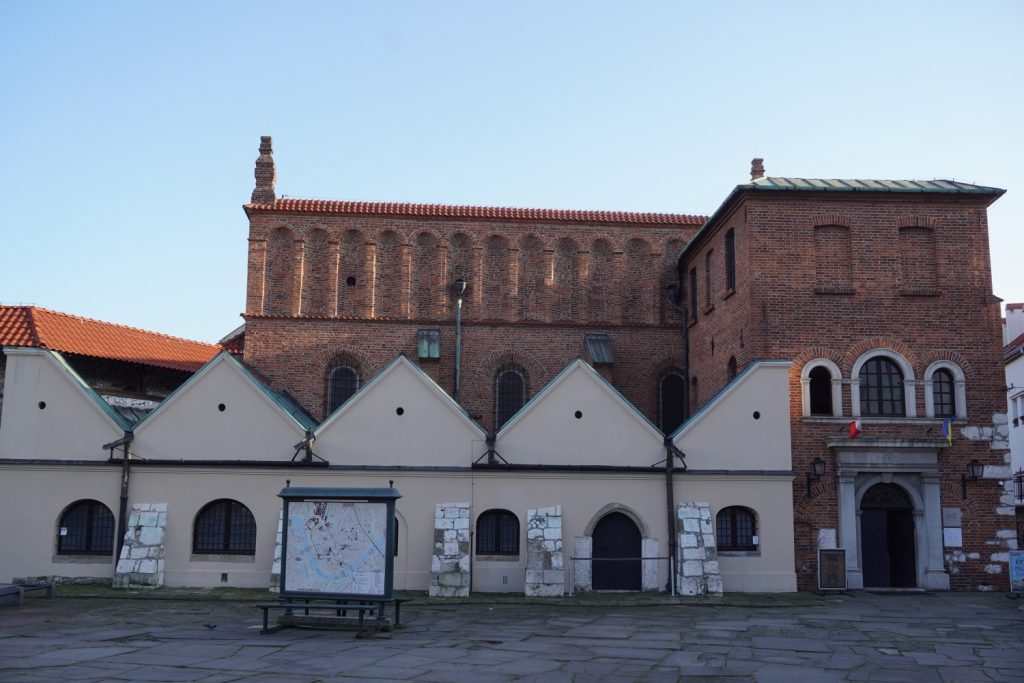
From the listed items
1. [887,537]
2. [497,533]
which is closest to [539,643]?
[497,533]

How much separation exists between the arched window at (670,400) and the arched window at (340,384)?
10333mm

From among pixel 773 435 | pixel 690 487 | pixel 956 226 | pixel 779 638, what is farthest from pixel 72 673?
pixel 956 226

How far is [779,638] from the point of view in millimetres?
16625

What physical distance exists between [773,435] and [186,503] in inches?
600

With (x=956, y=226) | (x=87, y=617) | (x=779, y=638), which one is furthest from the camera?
(x=956, y=226)

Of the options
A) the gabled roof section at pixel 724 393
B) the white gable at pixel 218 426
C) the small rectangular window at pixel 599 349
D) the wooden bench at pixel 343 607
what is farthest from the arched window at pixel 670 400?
the wooden bench at pixel 343 607

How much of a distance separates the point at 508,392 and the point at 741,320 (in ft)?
29.1

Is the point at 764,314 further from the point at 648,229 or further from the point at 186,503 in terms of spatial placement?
the point at 186,503

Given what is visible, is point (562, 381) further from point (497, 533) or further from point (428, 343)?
point (428, 343)

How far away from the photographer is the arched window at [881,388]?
2511cm

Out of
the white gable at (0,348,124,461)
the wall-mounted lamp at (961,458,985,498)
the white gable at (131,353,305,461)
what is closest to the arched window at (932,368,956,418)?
the wall-mounted lamp at (961,458,985,498)

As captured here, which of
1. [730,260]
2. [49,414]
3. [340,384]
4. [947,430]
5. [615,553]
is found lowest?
[615,553]

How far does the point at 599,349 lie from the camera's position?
31.2m

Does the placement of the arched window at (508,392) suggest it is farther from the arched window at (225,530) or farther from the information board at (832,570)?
the information board at (832,570)
